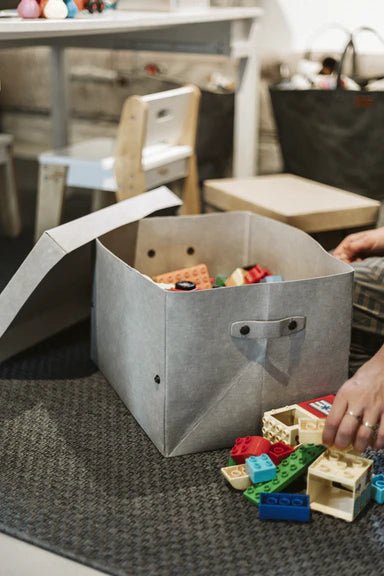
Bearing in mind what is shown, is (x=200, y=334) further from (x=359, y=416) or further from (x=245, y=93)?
(x=245, y=93)

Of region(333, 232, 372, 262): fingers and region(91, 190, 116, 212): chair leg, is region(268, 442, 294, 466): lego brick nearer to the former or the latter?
region(333, 232, 372, 262): fingers

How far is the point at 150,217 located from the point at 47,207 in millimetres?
491

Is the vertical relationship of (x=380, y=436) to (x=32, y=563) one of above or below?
above

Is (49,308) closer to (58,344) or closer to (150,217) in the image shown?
(58,344)

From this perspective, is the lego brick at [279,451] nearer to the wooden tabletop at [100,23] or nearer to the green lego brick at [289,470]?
the green lego brick at [289,470]

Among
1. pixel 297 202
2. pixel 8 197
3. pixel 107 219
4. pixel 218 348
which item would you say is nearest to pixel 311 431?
pixel 218 348

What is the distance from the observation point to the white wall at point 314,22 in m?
2.29

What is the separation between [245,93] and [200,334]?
119 centimetres

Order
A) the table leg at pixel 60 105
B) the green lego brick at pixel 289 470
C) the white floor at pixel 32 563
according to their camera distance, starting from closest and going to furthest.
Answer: the white floor at pixel 32 563
the green lego brick at pixel 289 470
the table leg at pixel 60 105

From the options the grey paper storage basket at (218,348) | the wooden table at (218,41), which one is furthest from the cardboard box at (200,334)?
the wooden table at (218,41)

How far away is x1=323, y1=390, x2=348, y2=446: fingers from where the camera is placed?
0.96 meters

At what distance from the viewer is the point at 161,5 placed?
1902 millimetres

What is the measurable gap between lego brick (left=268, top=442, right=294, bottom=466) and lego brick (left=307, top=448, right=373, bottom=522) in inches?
3.0

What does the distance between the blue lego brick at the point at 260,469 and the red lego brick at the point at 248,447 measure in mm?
25
